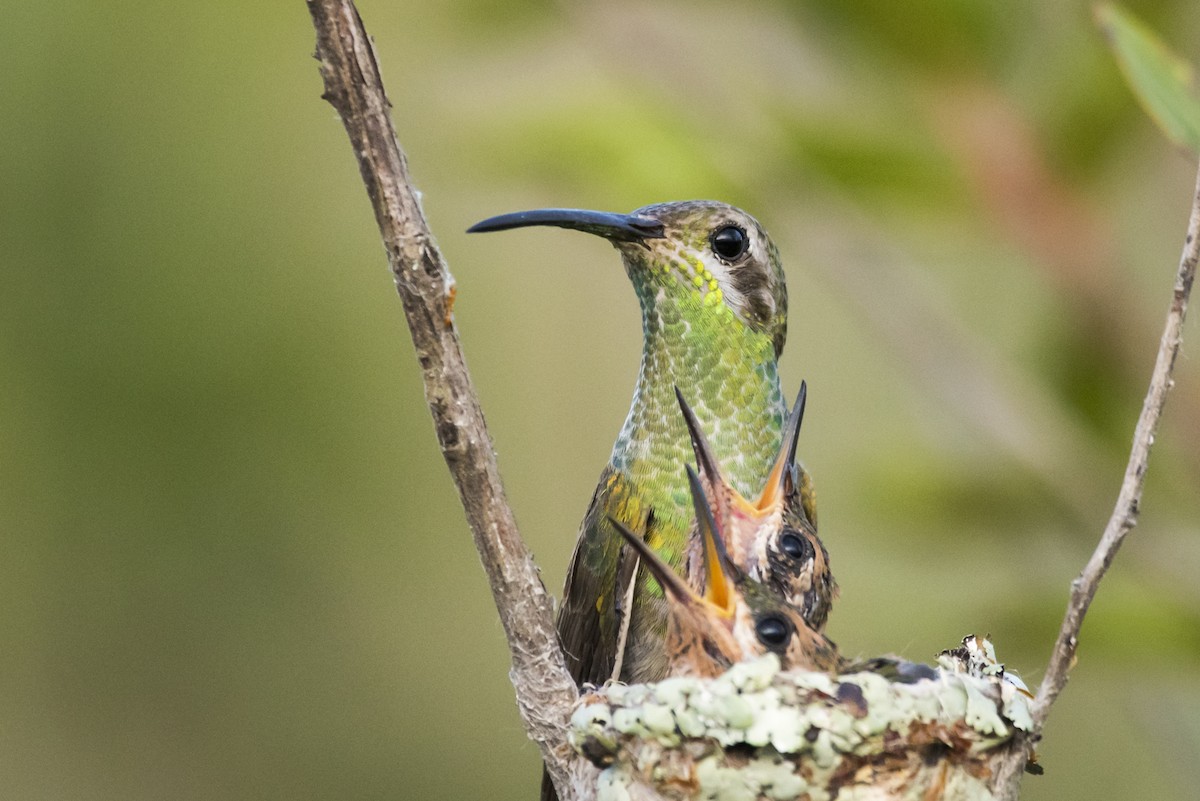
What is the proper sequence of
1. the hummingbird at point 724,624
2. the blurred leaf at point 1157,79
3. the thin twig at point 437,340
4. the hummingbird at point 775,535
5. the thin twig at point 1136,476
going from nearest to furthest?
the thin twig at point 437,340, the thin twig at point 1136,476, the blurred leaf at point 1157,79, the hummingbird at point 724,624, the hummingbird at point 775,535

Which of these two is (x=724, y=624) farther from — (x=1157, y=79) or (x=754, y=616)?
(x=1157, y=79)

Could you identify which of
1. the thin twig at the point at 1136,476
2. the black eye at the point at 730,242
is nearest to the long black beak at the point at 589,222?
the black eye at the point at 730,242

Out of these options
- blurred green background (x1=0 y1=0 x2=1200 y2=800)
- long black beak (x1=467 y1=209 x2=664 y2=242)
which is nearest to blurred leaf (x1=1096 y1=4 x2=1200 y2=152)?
long black beak (x1=467 y1=209 x2=664 y2=242)

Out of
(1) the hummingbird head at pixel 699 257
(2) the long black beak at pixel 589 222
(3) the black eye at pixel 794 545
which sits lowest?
(3) the black eye at pixel 794 545

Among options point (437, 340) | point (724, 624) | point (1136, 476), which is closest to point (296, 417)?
point (724, 624)

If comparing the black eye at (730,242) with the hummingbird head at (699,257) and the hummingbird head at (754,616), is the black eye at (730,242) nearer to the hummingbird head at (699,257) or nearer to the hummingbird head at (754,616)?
the hummingbird head at (699,257)

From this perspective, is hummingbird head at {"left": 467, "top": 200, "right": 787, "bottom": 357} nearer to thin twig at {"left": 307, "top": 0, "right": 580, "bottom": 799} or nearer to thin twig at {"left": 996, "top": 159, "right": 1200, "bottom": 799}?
thin twig at {"left": 307, "top": 0, "right": 580, "bottom": 799}

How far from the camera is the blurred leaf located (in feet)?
6.21

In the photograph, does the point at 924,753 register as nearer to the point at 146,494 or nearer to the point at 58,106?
the point at 146,494

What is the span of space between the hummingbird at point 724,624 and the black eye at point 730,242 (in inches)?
22.1

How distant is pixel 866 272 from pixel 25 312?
318 cm

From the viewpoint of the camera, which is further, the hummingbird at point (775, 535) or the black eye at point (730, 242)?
the black eye at point (730, 242)

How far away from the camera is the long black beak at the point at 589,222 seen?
7.29 feet

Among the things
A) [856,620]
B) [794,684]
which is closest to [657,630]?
[794,684]
